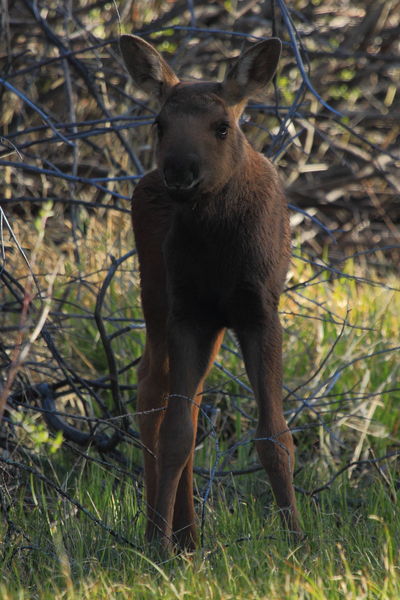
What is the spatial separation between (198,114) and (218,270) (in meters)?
0.60

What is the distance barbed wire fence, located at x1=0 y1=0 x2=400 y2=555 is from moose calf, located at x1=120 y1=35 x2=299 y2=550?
2.69 feet

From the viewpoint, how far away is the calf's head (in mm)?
3518

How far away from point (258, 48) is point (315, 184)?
5925mm

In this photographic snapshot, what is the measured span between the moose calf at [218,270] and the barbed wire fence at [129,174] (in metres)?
0.82

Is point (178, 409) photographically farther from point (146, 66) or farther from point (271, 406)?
point (146, 66)

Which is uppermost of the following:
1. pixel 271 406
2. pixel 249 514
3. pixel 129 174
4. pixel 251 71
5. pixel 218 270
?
pixel 129 174

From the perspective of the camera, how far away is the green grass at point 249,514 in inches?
128

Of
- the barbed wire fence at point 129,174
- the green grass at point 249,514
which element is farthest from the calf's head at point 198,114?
the green grass at point 249,514

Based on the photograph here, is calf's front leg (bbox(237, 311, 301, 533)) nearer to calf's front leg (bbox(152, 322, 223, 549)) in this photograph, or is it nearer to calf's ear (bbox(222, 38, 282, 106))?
calf's front leg (bbox(152, 322, 223, 549))

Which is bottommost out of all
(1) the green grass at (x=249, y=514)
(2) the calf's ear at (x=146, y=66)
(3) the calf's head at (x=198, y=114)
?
(1) the green grass at (x=249, y=514)

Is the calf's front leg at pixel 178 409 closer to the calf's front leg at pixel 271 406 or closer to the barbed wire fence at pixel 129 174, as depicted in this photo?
the calf's front leg at pixel 271 406

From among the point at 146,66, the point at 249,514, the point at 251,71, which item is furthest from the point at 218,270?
the point at 249,514

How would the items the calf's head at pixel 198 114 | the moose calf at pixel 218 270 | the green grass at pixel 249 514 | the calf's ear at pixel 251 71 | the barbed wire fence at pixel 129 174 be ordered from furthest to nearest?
the barbed wire fence at pixel 129 174 < the calf's ear at pixel 251 71 < the moose calf at pixel 218 270 < the calf's head at pixel 198 114 < the green grass at pixel 249 514

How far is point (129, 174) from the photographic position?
772 centimetres
